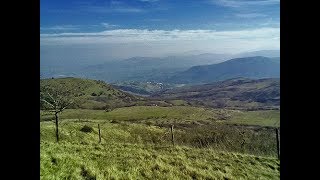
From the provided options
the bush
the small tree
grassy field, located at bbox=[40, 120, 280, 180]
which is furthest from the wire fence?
grassy field, located at bbox=[40, 120, 280, 180]

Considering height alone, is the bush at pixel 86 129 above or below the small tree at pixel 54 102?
below

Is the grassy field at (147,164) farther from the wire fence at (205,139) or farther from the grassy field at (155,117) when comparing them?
the grassy field at (155,117)

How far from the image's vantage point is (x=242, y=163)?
18344 millimetres

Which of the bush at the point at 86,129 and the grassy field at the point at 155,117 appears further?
the grassy field at the point at 155,117

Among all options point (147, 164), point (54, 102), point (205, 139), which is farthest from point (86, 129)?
point (147, 164)

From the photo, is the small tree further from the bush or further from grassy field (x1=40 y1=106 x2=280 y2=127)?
grassy field (x1=40 y1=106 x2=280 y2=127)

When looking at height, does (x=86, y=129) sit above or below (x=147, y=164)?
below

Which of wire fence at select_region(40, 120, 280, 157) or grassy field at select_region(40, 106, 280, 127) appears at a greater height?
wire fence at select_region(40, 120, 280, 157)

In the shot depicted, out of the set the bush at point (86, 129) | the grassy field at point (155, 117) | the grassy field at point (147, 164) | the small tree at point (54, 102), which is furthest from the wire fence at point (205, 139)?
the grassy field at point (155, 117)

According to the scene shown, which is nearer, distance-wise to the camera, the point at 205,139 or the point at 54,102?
the point at 54,102

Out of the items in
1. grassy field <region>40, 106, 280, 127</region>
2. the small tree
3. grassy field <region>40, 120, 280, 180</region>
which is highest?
the small tree

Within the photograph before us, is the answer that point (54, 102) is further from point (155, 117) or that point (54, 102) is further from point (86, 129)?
point (155, 117)
